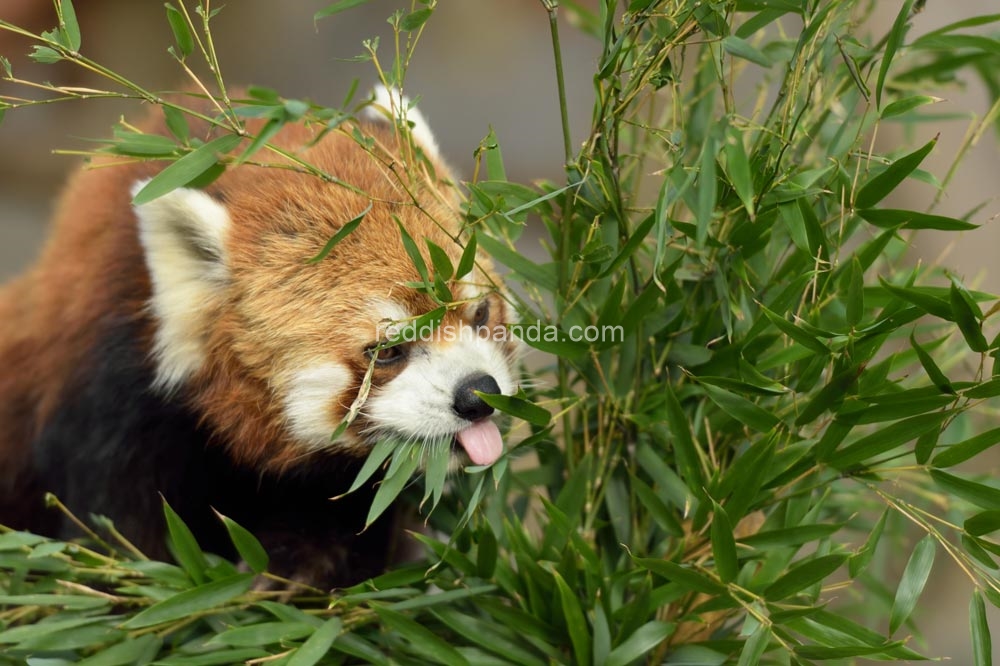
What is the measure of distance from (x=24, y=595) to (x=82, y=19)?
3465 millimetres

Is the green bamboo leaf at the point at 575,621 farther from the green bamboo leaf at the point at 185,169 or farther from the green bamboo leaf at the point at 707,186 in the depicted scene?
the green bamboo leaf at the point at 185,169

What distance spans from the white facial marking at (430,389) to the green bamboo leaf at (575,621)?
30 centimetres

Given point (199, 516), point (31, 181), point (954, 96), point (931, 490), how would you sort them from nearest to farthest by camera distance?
1. point (199, 516)
2. point (931, 490)
3. point (954, 96)
4. point (31, 181)

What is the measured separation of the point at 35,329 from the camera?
1.75 meters

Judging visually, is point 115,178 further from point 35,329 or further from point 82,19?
point 82,19

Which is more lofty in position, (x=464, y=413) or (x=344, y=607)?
(x=464, y=413)

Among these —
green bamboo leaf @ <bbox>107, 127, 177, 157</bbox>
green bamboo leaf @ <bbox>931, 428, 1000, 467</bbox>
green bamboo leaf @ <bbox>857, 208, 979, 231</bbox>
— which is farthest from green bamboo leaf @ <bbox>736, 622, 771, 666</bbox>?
green bamboo leaf @ <bbox>107, 127, 177, 157</bbox>

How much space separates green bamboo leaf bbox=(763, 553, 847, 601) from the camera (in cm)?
114

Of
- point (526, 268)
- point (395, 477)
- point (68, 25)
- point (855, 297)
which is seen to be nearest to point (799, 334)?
point (855, 297)

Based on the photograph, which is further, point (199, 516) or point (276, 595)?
point (199, 516)

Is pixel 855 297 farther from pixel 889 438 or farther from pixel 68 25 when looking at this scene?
pixel 68 25

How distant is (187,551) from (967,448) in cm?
106

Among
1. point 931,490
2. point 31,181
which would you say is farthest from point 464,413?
point 31,181

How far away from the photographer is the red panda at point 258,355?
1.45 metres
